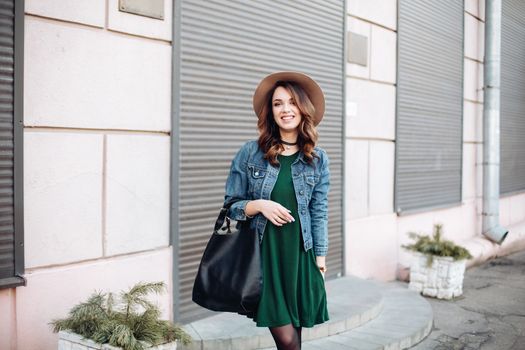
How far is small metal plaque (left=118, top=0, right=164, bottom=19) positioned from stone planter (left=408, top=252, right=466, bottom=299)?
401 centimetres

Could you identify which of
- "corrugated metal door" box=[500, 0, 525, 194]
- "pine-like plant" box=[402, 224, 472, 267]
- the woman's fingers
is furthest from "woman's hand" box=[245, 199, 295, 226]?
"corrugated metal door" box=[500, 0, 525, 194]

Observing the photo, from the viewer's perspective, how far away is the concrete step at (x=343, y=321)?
4.14 metres

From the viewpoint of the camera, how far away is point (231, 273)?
2.86 metres

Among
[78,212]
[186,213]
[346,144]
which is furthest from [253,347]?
[346,144]

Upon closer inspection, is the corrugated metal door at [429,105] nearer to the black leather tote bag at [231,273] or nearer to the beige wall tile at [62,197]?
the beige wall tile at [62,197]

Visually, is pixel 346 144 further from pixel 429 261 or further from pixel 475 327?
pixel 475 327

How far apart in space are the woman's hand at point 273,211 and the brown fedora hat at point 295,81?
0.58 m

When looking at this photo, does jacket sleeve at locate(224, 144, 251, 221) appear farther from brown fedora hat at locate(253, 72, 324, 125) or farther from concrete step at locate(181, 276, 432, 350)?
concrete step at locate(181, 276, 432, 350)

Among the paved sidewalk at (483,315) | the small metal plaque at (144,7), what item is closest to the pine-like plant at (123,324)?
the small metal plaque at (144,7)

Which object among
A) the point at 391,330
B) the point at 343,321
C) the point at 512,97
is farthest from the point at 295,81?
the point at 512,97

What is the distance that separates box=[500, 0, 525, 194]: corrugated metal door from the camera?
32.7ft

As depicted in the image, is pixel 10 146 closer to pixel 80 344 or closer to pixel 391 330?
pixel 80 344

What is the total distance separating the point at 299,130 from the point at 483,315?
378 centimetres

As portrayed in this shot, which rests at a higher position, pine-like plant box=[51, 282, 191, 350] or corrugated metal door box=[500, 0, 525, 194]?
corrugated metal door box=[500, 0, 525, 194]
